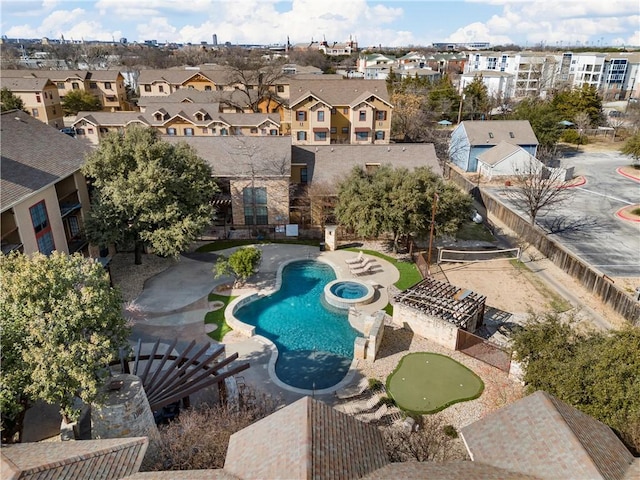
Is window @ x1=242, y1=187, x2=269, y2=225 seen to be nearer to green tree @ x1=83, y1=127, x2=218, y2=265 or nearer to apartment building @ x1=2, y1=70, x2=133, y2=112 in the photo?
green tree @ x1=83, y1=127, x2=218, y2=265

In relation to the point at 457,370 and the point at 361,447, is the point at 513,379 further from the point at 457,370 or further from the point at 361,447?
the point at 361,447

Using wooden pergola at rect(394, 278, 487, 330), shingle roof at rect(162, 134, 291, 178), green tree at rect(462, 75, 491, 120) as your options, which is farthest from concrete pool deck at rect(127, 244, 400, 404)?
green tree at rect(462, 75, 491, 120)

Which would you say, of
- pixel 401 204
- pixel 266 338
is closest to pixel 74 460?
pixel 266 338

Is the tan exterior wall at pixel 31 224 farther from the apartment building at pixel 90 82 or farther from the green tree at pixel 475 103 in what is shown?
the green tree at pixel 475 103

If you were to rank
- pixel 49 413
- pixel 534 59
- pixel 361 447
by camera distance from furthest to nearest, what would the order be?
1. pixel 534 59
2. pixel 49 413
3. pixel 361 447

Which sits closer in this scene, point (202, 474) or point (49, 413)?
point (202, 474)

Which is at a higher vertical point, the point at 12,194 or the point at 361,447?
the point at 12,194

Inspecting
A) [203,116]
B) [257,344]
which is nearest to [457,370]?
[257,344]
